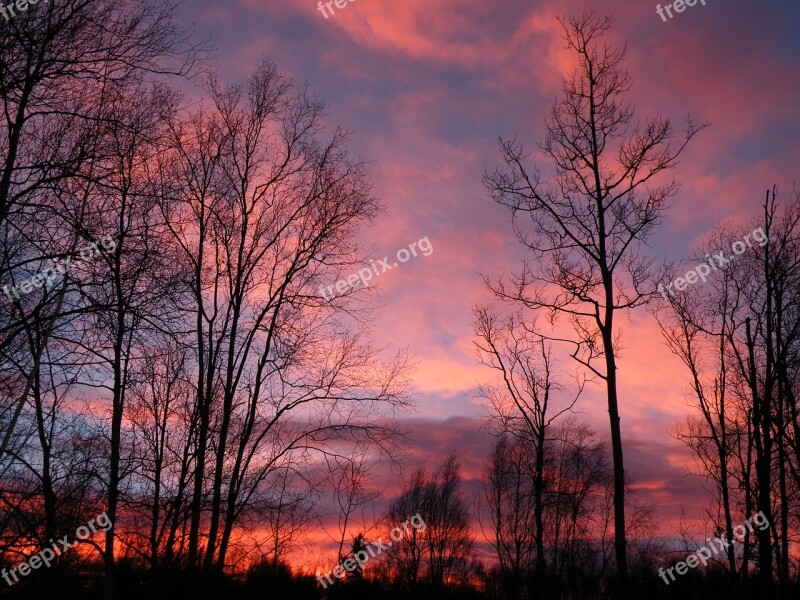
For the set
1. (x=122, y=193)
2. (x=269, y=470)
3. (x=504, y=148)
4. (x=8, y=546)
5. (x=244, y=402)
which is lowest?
(x=8, y=546)

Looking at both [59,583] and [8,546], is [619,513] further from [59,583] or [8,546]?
[59,583]

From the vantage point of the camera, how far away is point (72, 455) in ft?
46.5

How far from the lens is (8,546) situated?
931 cm

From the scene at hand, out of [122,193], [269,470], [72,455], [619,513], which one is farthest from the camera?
[269,470]

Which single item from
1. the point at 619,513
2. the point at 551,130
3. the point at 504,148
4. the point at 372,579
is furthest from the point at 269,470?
the point at 372,579

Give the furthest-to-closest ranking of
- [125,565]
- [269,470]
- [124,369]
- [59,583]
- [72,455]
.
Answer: [125,565]
[269,470]
[124,369]
[72,455]
[59,583]

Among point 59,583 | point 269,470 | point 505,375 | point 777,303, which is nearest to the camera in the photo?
point 59,583

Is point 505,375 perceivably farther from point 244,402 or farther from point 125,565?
point 125,565

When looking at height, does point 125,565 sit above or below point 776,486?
below

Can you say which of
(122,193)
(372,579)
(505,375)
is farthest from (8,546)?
(372,579)

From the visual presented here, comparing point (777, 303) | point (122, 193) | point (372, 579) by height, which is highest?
point (777, 303)

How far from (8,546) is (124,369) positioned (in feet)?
20.4

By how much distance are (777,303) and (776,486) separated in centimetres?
1304

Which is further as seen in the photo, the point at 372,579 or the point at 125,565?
the point at 372,579
